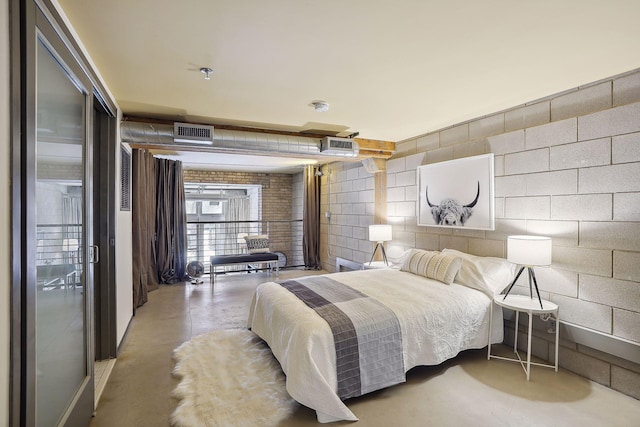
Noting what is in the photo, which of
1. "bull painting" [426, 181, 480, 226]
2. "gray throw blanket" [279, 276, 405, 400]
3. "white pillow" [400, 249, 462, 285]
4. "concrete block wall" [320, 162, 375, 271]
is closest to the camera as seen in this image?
"gray throw blanket" [279, 276, 405, 400]

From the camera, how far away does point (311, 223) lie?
6.61 m

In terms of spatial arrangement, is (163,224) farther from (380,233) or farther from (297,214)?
(380,233)

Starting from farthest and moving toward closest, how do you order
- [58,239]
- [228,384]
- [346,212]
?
[346,212] → [228,384] → [58,239]

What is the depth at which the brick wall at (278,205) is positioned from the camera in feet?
25.3

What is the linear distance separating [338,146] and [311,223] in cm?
293

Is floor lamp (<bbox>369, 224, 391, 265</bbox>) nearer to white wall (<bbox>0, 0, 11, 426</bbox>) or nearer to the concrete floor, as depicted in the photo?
the concrete floor

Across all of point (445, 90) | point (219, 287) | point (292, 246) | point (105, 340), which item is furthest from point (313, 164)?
point (105, 340)

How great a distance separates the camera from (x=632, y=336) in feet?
7.07

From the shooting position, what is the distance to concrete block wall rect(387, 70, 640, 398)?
2182 millimetres

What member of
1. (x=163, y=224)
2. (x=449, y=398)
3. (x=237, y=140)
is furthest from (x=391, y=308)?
(x=163, y=224)

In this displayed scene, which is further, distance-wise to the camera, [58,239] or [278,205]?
[278,205]

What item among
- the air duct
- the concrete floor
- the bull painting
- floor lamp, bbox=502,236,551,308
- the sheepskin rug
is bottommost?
the concrete floor

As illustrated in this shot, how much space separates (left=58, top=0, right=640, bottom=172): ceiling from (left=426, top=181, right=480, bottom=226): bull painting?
3.40 ft

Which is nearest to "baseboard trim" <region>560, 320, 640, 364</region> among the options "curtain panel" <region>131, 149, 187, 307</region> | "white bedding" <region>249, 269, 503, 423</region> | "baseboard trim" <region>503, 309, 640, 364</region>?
"baseboard trim" <region>503, 309, 640, 364</region>
